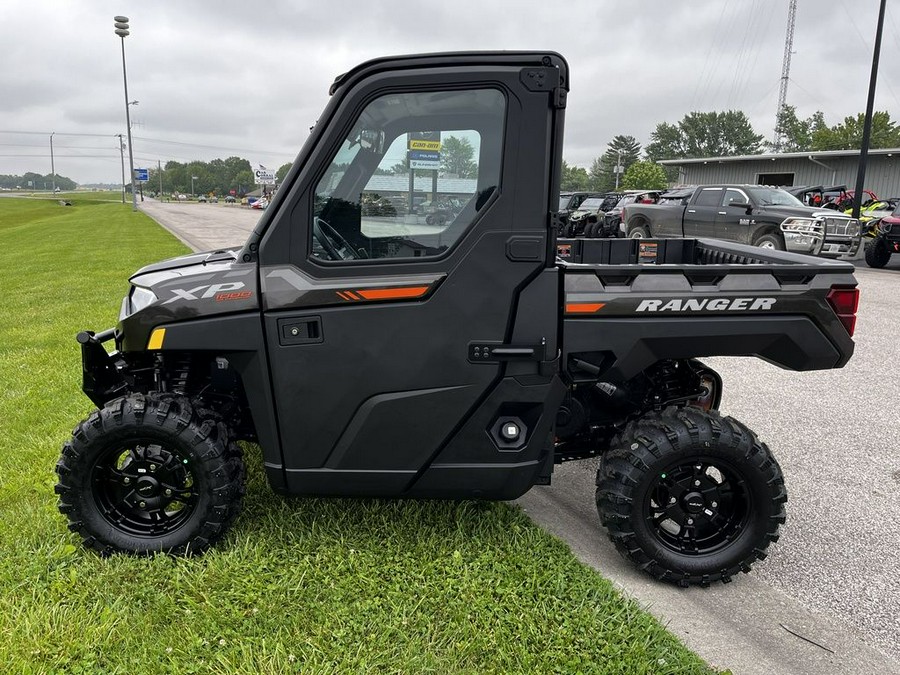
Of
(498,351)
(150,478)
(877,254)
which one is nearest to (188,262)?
(150,478)

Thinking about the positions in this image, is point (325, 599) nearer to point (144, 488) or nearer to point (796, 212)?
point (144, 488)

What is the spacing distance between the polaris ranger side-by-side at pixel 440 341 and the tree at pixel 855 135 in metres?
80.8

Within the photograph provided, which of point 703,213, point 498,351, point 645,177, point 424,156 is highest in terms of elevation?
point 645,177

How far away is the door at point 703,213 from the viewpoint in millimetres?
15539

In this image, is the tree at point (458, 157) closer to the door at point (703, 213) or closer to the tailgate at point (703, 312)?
the tailgate at point (703, 312)

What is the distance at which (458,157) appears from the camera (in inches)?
109

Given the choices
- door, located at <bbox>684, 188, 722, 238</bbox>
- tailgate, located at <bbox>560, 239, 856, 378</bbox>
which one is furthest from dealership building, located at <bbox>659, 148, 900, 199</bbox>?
tailgate, located at <bbox>560, 239, 856, 378</bbox>

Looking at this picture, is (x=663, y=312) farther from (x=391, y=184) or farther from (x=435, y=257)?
(x=391, y=184)

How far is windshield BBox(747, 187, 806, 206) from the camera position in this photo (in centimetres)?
1479

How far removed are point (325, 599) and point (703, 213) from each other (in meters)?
15.0

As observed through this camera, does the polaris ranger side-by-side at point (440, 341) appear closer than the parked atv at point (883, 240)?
Yes

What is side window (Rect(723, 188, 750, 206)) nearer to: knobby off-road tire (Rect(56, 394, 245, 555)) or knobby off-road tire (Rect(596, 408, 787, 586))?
knobby off-road tire (Rect(596, 408, 787, 586))

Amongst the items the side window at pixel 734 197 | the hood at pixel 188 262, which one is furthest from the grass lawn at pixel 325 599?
the side window at pixel 734 197

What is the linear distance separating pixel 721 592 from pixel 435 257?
2.01 metres
